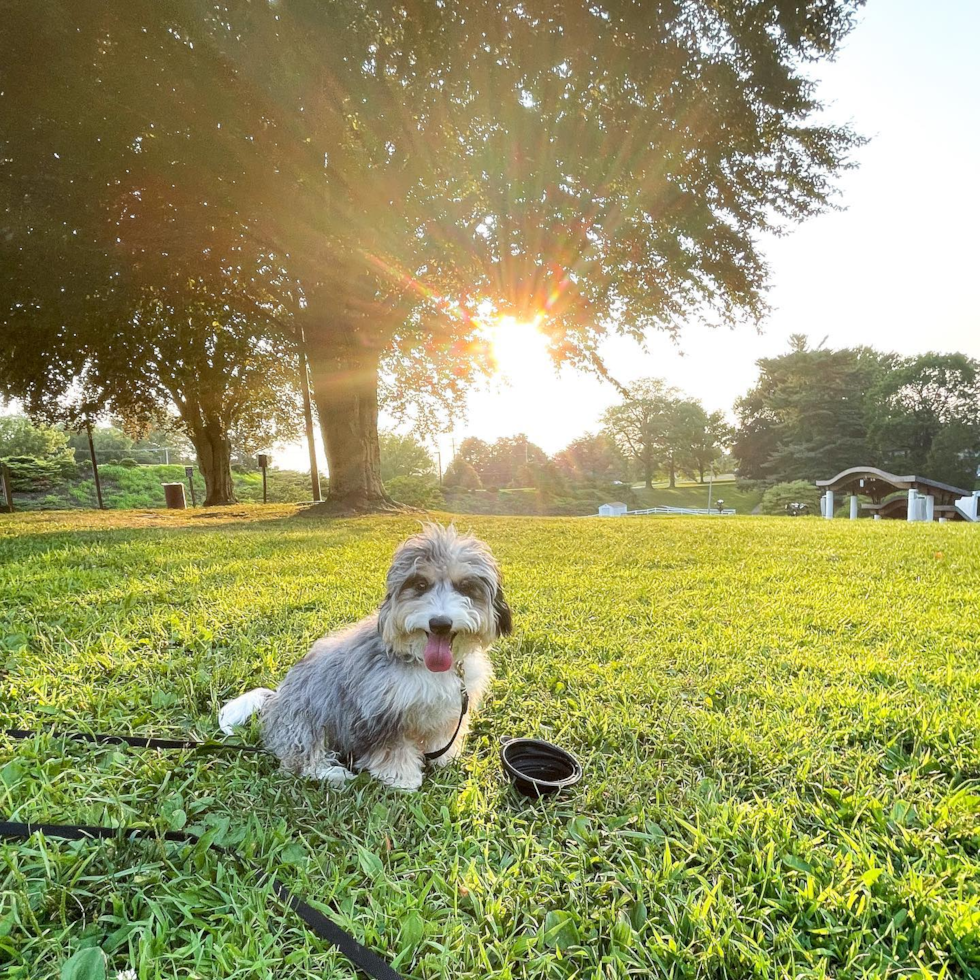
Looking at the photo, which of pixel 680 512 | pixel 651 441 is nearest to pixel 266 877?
pixel 680 512

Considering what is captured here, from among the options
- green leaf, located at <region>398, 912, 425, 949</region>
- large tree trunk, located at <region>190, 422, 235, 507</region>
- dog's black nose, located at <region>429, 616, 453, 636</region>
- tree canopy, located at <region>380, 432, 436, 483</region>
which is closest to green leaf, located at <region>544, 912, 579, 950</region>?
green leaf, located at <region>398, 912, 425, 949</region>

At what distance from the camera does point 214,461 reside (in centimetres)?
2503

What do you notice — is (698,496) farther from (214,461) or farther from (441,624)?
(441,624)

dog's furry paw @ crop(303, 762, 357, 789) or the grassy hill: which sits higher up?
the grassy hill

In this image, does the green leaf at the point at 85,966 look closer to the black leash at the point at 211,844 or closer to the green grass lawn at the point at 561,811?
the green grass lawn at the point at 561,811

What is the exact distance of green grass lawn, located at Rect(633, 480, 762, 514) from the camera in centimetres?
6228

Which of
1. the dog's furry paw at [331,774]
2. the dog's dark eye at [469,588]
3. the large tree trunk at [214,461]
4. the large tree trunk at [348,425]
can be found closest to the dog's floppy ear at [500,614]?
the dog's dark eye at [469,588]

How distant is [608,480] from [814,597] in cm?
5819

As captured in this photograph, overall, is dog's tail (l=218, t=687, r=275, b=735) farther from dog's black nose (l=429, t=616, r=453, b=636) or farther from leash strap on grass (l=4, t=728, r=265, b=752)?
dog's black nose (l=429, t=616, r=453, b=636)

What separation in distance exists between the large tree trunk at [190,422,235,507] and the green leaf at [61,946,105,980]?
25.7 metres

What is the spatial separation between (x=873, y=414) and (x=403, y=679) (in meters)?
68.2

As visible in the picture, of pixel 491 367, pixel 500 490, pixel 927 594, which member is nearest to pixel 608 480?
pixel 500 490

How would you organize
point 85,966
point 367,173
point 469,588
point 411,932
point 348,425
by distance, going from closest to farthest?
point 85,966 → point 411,932 → point 469,588 → point 367,173 → point 348,425

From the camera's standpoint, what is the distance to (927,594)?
19.2 feet
